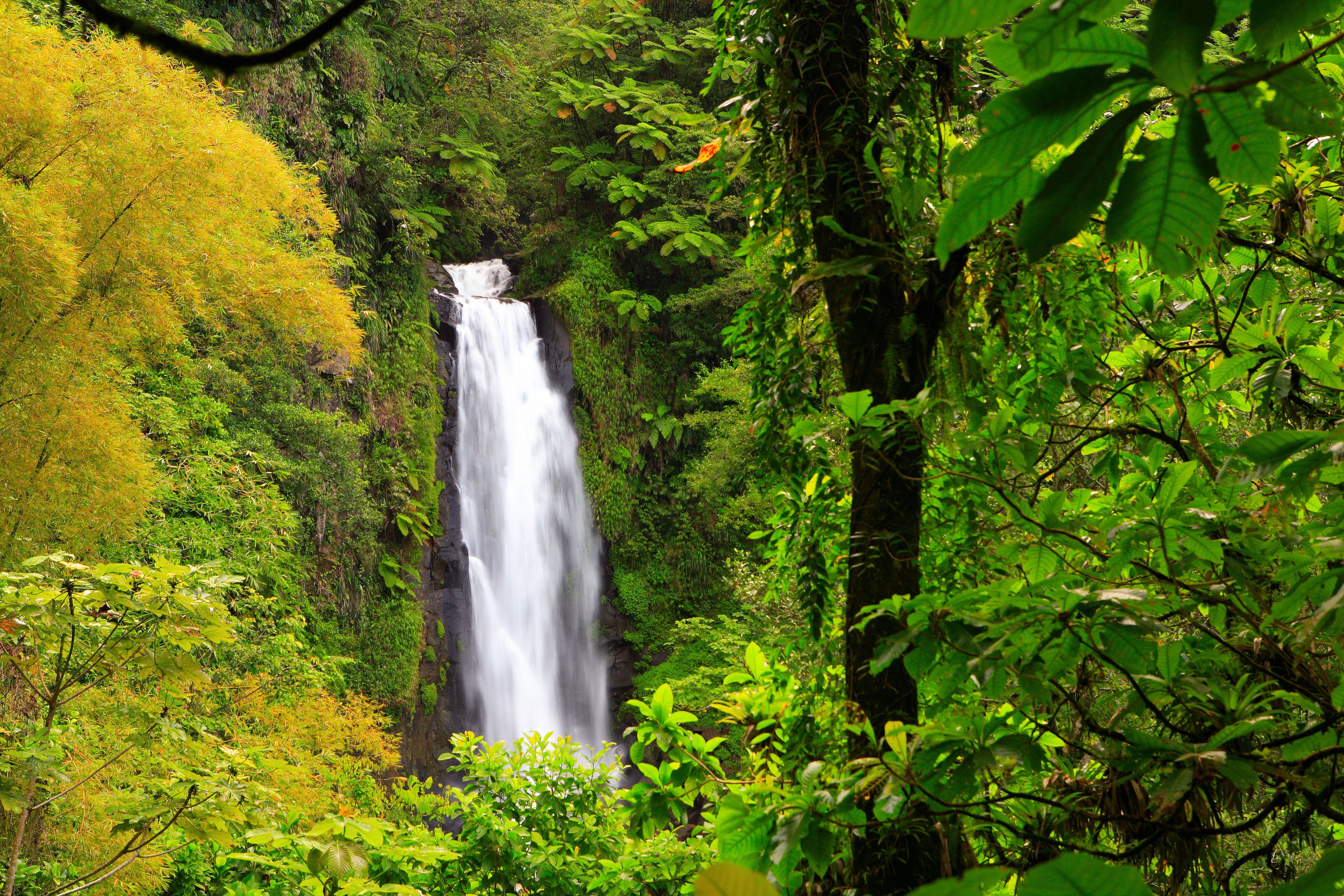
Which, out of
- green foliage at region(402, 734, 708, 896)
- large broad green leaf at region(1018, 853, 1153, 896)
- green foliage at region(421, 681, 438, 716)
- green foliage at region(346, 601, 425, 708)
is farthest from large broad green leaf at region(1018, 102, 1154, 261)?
green foliage at region(421, 681, 438, 716)

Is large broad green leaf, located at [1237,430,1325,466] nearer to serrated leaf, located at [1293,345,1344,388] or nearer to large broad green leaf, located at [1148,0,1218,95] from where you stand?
large broad green leaf, located at [1148,0,1218,95]

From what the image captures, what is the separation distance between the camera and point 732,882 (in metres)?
0.29

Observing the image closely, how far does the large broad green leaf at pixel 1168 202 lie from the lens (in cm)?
46

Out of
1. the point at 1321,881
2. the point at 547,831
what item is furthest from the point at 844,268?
the point at 547,831

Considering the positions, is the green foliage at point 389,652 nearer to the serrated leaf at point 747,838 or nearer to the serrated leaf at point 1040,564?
the serrated leaf at point 747,838

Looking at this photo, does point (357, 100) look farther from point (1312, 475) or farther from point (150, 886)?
point (1312, 475)

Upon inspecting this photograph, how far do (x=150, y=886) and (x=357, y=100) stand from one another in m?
9.35

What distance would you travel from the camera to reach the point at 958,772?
1.23m

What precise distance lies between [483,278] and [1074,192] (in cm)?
1485

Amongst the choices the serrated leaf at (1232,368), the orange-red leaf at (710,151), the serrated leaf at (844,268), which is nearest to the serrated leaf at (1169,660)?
the serrated leaf at (1232,368)

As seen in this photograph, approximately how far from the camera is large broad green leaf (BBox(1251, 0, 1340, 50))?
0.41 metres

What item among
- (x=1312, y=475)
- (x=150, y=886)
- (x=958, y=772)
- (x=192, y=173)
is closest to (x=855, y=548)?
(x=958, y=772)

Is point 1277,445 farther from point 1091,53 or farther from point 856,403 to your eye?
point 856,403

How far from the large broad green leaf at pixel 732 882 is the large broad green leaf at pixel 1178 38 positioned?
0.37m
